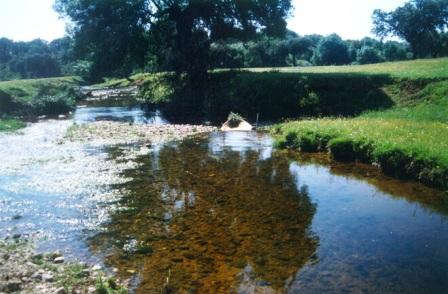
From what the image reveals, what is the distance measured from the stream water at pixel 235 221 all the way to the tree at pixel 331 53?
107 m

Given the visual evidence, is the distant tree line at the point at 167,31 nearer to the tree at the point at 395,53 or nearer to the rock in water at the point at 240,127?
the rock in water at the point at 240,127

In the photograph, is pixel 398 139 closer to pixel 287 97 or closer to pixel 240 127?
pixel 240 127

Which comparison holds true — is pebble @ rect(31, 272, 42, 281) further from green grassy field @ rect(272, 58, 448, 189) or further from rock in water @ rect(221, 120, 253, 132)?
rock in water @ rect(221, 120, 253, 132)

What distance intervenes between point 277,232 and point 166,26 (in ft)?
130

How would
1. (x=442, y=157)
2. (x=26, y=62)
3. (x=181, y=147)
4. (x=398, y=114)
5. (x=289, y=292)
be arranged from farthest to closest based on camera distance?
(x=26, y=62) < (x=398, y=114) < (x=181, y=147) < (x=442, y=157) < (x=289, y=292)

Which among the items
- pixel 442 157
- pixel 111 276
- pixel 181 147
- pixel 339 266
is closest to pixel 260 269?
pixel 339 266

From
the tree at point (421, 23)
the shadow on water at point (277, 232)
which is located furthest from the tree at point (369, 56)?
the shadow on water at point (277, 232)

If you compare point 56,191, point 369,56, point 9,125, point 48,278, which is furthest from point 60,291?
point 369,56

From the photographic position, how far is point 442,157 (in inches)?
546

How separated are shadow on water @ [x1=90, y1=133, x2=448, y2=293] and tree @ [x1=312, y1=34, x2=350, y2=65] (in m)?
109

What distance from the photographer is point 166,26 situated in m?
45.8

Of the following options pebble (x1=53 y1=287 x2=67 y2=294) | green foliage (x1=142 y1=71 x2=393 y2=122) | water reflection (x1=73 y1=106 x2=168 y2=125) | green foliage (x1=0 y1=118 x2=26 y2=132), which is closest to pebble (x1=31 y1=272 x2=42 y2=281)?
pebble (x1=53 y1=287 x2=67 y2=294)

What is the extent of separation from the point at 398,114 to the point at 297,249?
61.2ft

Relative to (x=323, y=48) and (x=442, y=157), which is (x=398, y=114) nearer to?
(x=442, y=157)
